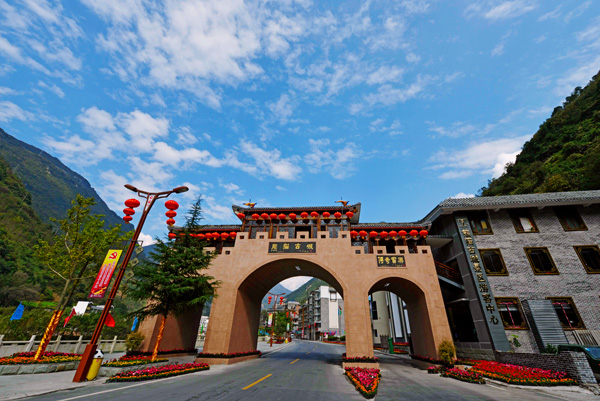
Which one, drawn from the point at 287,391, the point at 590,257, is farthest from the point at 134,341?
the point at 590,257

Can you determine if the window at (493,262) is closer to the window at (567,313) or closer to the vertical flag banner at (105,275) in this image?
the window at (567,313)

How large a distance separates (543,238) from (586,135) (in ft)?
105

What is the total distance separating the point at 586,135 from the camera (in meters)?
35.2

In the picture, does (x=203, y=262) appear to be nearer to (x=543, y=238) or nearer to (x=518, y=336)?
(x=518, y=336)

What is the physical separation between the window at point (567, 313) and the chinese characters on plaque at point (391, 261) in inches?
387

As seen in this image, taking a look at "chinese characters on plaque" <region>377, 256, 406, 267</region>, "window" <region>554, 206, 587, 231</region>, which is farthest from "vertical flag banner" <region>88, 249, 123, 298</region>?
"window" <region>554, 206, 587, 231</region>

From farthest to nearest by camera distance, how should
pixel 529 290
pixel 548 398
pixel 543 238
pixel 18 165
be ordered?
pixel 18 165 → pixel 543 238 → pixel 529 290 → pixel 548 398

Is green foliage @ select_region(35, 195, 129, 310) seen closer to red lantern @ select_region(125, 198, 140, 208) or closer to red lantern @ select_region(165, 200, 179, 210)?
red lantern @ select_region(125, 198, 140, 208)

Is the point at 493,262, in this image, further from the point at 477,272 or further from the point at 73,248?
the point at 73,248

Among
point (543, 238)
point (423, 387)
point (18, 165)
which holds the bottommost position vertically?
point (423, 387)

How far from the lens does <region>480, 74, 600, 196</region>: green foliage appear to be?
93.8 feet

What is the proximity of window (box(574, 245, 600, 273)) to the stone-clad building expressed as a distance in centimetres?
6

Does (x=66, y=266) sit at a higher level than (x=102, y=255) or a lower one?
lower

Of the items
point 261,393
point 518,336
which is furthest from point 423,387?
point 518,336
